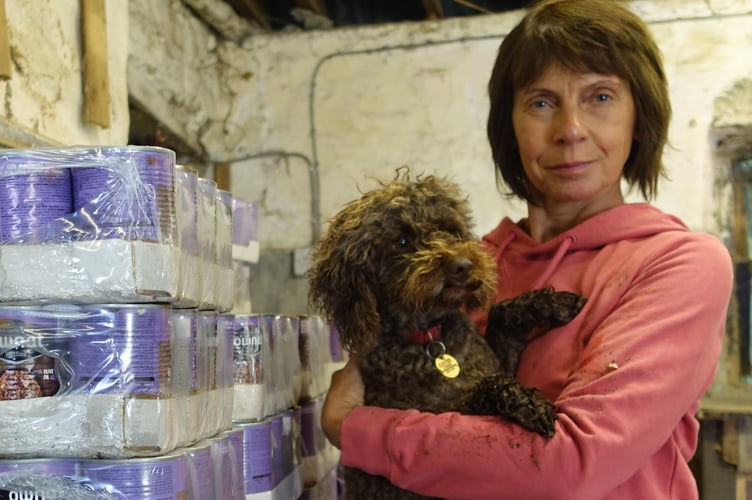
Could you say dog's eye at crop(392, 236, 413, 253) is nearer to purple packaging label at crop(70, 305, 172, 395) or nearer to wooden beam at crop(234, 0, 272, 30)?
purple packaging label at crop(70, 305, 172, 395)

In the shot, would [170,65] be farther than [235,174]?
No

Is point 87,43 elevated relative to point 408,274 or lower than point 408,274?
elevated

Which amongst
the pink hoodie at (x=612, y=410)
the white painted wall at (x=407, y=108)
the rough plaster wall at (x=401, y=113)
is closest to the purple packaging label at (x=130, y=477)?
Result: the pink hoodie at (x=612, y=410)

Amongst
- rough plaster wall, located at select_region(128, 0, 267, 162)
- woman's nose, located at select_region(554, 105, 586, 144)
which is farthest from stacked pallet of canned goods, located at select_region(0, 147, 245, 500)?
rough plaster wall, located at select_region(128, 0, 267, 162)

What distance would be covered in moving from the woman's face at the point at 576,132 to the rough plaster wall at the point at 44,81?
1271 mm

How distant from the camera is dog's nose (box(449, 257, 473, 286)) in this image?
1.57 metres

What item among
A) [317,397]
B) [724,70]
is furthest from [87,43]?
[724,70]

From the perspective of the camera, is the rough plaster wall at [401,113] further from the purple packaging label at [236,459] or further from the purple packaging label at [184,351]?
the purple packaging label at [184,351]

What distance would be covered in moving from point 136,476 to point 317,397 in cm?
103

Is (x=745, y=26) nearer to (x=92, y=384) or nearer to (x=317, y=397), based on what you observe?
(x=317, y=397)

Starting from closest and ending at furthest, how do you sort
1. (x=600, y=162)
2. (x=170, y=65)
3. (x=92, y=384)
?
(x=92, y=384)
(x=600, y=162)
(x=170, y=65)

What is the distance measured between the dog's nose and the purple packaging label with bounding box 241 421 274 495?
0.53 meters

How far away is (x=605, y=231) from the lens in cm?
145

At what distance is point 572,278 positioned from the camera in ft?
4.95
